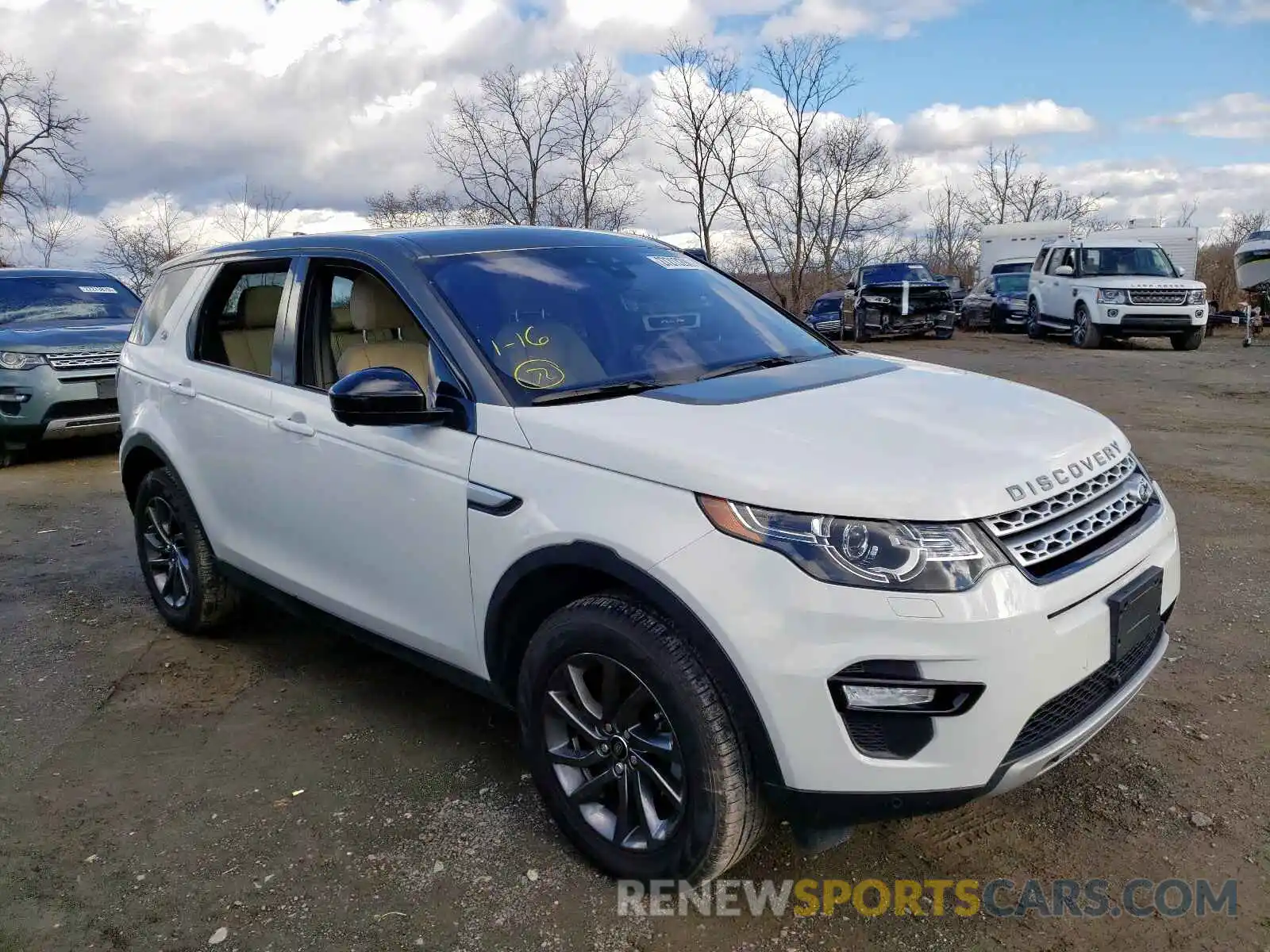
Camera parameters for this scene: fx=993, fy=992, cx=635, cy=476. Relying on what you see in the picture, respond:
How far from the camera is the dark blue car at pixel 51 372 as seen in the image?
8.58 meters

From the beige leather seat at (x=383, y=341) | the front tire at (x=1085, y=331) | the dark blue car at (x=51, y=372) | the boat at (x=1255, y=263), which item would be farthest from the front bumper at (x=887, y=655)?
the boat at (x=1255, y=263)

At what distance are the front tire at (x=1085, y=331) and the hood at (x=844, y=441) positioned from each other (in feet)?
54.4

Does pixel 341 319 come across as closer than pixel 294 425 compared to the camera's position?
No

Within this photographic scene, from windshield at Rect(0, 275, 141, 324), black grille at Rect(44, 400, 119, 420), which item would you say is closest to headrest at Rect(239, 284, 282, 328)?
black grille at Rect(44, 400, 119, 420)

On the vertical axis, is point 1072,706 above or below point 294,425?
below

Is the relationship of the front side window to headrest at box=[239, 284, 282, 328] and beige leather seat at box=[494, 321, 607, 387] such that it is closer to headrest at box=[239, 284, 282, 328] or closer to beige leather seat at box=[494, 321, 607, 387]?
headrest at box=[239, 284, 282, 328]

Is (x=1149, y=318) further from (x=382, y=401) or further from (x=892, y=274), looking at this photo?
(x=382, y=401)

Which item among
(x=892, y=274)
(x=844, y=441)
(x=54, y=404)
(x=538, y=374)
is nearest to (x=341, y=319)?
(x=538, y=374)

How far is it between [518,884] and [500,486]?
Result: 1068mm

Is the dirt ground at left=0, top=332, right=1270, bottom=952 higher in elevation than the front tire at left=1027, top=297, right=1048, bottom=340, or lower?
lower

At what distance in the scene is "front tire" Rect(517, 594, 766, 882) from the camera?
2277mm

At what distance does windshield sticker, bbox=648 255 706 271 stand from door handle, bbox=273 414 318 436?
54.0 inches

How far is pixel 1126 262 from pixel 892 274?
4.57 metres

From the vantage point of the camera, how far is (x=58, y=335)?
8.86 m
